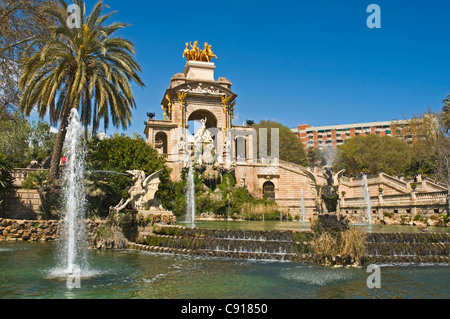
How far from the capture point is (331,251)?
33.0 feet

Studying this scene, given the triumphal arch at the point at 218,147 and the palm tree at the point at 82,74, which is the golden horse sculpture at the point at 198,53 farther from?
the palm tree at the point at 82,74

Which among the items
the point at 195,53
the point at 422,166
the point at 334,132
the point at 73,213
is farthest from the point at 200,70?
the point at 334,132

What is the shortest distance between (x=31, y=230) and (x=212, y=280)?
455 inches

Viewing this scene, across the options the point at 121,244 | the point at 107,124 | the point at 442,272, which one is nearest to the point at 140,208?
the point at 121,244

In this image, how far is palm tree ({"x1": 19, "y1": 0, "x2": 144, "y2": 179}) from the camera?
16734 mm

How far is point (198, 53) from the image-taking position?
44.5 metres

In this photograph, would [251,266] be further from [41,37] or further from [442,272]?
[41,37]

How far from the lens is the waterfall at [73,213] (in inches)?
362

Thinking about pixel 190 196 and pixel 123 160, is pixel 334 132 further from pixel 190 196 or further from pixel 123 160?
pixel 123 160

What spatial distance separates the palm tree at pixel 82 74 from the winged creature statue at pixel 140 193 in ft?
15.0

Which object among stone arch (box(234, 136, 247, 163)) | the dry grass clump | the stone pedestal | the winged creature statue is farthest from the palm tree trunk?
the stone pedestal

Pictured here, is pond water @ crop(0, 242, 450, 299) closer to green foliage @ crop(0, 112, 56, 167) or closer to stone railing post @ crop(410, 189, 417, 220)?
stone railing post @ crop(410, 189, 417, 220)
